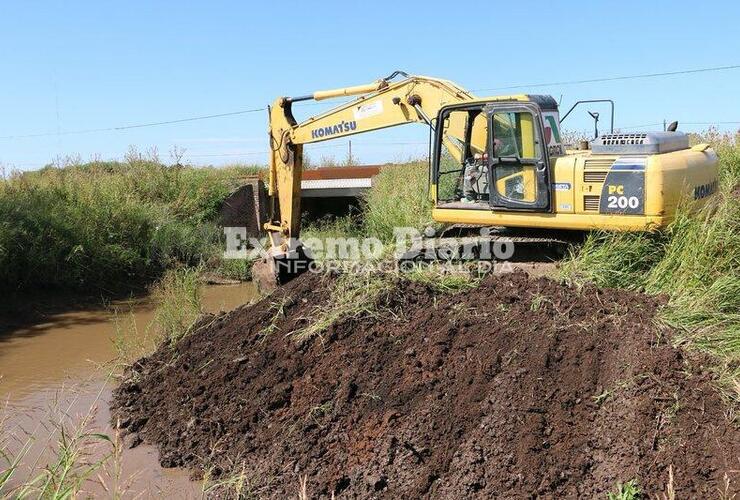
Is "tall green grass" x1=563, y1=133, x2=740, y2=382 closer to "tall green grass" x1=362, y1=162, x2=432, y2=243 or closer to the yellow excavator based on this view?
the yellow excavator

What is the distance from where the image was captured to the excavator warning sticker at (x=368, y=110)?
26.3 ft

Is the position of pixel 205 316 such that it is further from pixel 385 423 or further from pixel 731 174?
pixel 731 174

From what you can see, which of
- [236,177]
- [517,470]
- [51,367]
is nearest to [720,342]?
[517,470]

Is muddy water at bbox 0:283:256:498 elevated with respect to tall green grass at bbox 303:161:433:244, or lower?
lower

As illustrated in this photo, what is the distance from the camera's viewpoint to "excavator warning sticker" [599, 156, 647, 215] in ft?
19.9

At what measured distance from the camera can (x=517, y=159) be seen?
6633mm

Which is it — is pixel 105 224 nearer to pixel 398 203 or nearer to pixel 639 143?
pixel 398 203

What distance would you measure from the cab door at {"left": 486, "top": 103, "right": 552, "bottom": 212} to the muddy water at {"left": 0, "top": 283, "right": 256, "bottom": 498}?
158 inches

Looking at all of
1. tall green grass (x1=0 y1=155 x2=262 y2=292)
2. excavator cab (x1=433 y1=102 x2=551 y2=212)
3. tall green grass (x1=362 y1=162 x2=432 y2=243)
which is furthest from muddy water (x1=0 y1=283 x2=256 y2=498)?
excavator cab (x1=433 y1=102 x2=551 y2=212)

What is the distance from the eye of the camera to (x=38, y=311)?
1097cm

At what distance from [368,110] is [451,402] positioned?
14.1 ft

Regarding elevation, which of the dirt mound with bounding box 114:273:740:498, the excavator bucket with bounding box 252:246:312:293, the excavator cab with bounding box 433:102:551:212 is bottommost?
the dirt mound with bounding box 114:273:740:498

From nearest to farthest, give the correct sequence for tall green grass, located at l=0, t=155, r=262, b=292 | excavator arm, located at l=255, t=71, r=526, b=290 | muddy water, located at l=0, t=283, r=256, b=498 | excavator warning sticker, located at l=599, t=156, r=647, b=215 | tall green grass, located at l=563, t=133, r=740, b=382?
muddy water, located at l=0, t=283, r=256, b=498
tall green grass, located at l=563, t=133, r=740, b=382
excavator warning sticker, located at l=599, t=156, r=647, b=215
excavator arm, located at l=255, t=71, r=526, b=290
tall green grass, located at l=0, t=155, r=262, b=292

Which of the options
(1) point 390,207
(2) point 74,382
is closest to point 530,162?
(2) point 74,382
